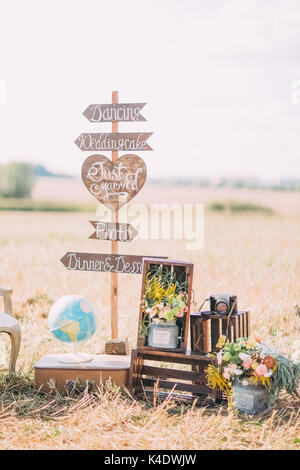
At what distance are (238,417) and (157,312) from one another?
99 cm

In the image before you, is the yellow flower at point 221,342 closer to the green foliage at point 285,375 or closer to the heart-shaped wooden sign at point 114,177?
the green foliage at point 285,375

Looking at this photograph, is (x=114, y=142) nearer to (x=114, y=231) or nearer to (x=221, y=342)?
(x=114, y=231)

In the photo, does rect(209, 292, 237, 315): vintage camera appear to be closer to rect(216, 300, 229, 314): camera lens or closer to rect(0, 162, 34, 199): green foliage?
rect(216, 300, 229, 314): camera lens

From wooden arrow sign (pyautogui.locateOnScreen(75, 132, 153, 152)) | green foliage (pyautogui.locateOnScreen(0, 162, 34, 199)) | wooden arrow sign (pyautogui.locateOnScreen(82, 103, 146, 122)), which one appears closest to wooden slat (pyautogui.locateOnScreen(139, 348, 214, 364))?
wooden arrow sign (pyautogui.locateOnScreen(75, 132, 153, 152))

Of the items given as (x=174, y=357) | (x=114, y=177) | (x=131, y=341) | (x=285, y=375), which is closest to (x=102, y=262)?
(x=114, y=177)

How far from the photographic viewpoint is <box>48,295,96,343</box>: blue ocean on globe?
4941mm

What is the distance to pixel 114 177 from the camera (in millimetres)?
5652

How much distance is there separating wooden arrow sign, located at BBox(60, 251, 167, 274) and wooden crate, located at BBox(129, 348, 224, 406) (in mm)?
914

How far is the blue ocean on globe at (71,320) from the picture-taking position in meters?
4.94

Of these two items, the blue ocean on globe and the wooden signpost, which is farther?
the wooden signpost

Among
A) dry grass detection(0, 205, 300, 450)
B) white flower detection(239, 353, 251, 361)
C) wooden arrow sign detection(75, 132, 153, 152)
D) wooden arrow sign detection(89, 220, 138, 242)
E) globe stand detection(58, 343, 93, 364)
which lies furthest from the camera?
wooden arrow sign detection(89, 220, 138, 242)

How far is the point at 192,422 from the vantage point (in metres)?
4.36

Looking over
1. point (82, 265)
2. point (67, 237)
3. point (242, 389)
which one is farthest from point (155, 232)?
point (242, 389)

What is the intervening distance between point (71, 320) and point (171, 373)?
35.1 inches
